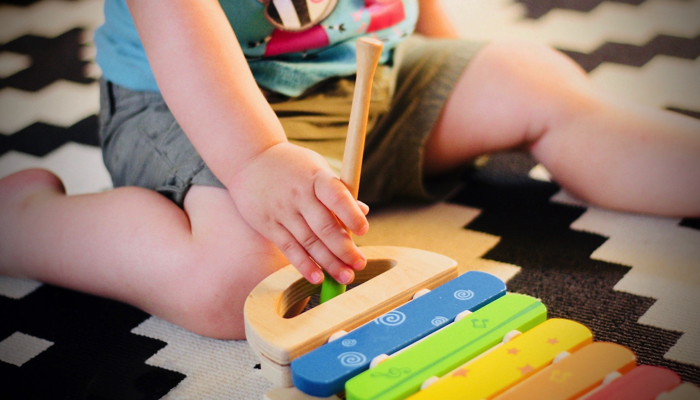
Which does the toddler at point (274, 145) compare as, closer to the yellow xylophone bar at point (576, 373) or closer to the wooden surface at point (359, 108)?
the wooden surface at point (359, 108)

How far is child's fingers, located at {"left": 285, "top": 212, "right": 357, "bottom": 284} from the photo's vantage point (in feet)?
1.75

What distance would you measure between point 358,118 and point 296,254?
12 cm

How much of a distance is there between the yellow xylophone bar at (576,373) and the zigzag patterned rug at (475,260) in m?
0.14

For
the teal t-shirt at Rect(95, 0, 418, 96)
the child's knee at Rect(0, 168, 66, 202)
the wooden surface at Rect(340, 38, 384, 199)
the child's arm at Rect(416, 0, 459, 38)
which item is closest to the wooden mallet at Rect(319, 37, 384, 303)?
the wooden surface at Rect(340, 38, 384, 199)

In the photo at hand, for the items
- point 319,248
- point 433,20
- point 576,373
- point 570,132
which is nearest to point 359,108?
point 319,248

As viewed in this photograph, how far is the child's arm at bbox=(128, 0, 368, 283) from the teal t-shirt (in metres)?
0.09

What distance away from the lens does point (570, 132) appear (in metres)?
0.77

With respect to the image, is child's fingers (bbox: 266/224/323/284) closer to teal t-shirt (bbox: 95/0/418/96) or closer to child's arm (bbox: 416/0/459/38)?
teal t-shirt (bbox: 95/0/418/96)

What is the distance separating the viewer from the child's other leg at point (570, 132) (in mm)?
730

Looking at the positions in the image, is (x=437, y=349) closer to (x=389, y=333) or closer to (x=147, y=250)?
(x=389, y=333)

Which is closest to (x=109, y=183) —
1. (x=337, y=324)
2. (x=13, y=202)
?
(x=13, y=202)

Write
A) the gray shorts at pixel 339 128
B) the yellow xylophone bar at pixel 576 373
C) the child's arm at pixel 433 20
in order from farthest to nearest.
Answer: the child's arm at pixel 433 20 → the gray shorts at pixel 339 128 → the yellow xylophone bar at pixel 576 373

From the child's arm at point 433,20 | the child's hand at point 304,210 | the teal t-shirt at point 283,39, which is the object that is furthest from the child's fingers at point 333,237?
the child's arm at point 433,20

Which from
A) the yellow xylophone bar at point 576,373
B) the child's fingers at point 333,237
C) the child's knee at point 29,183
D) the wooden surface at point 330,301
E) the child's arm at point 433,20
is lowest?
the child's knee at point 29,183
